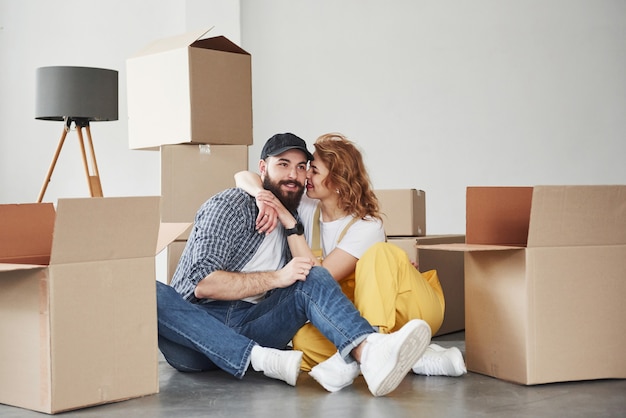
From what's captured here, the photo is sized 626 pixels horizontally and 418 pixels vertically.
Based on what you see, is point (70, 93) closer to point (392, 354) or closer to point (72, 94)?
point (72, 94)

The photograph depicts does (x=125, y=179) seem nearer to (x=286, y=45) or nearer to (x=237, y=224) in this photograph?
(x=286, y=45)

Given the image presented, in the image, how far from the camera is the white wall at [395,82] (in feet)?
14.4

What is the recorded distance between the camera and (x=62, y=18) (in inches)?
176

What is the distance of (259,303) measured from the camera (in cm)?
238

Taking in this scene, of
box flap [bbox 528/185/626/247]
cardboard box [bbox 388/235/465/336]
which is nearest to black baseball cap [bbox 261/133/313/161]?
box flap [bbox 528/185/626/247]

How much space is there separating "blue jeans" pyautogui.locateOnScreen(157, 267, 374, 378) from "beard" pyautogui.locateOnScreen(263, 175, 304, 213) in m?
0.29

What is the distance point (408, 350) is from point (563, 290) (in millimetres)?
511

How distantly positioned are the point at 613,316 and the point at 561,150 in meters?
2.31

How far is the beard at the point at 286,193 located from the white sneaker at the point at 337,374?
56 cm

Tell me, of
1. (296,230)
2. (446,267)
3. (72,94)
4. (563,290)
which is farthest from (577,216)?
(72,94)

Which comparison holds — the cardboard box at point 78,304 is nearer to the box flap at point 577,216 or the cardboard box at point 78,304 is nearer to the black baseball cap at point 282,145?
the black baseball cap at point 282,145

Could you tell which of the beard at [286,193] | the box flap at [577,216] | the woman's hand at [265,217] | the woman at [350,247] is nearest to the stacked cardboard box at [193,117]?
the woman at [350,247]

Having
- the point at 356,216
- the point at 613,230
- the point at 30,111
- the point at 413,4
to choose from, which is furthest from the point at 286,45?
the point at 613,230

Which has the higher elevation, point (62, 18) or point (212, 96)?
point (62, 18)
